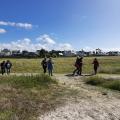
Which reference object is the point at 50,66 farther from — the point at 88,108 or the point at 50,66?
the point at 88,108

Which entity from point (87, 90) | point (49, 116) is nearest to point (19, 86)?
point (87, 90)

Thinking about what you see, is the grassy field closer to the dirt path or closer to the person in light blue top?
the person in light blue top

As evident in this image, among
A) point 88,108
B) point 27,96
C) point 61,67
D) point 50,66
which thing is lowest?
point 61,67

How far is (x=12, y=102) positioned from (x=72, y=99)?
3172 millimetres

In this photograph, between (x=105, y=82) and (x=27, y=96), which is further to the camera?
(x=105, y=82)

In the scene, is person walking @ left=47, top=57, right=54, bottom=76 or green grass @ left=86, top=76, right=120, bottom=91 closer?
green grass @ left=86, top=76, right=120, bottom=91

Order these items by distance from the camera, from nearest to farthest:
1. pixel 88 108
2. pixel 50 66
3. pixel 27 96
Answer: pixel 88 108 < pixel 27 96 < pixel 50 66

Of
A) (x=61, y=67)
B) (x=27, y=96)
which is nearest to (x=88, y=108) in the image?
(x=27, y=96)

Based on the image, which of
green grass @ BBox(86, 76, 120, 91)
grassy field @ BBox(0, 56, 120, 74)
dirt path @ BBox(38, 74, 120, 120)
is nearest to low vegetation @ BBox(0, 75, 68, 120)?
dirt path @ BBox(38, 74, 120, 120)

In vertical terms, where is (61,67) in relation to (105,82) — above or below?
below

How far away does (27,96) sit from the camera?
16406 mm

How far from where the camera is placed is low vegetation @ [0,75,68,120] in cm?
1350

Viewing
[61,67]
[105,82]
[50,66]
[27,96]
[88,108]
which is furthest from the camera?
[61,67]

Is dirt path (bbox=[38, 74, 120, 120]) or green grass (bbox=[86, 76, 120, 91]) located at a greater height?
green grass (bbox=[86, 76, 120, 91])
